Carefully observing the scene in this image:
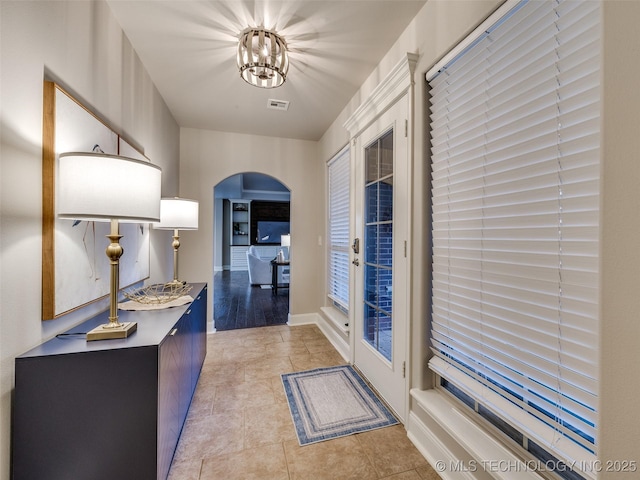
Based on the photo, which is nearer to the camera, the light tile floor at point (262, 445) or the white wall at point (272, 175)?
the light tile floor at point (262, 445)

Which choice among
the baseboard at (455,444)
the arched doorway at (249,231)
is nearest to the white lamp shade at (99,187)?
the baseboard at (455,444)

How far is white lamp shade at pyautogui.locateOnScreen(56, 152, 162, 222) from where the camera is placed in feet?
3.35

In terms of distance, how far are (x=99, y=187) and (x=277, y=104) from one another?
7.13ft

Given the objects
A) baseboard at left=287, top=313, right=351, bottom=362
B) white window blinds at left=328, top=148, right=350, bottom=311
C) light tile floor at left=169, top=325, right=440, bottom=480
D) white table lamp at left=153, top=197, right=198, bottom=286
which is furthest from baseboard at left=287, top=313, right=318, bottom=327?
white table lamp at left=153, top=197, right=198, bottom=286

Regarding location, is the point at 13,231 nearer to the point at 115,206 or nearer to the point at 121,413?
the point at 115,206

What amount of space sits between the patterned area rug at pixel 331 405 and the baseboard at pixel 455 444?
0.96ft

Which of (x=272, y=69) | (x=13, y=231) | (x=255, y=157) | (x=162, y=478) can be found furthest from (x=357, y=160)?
(x=162, y=478)

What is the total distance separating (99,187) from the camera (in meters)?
1.04

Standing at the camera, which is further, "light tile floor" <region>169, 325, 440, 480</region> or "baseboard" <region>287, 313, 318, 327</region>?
"baseboard" <region>287, 313, 318, 327</region>

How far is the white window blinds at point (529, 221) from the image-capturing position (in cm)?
85

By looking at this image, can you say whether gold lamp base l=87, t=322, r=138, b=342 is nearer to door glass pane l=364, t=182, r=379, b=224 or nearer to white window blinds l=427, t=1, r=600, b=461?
white window blinds l=427, t=1, r=600, b=461

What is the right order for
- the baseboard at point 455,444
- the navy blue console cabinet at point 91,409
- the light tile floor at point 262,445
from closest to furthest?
the navy blue console cabinet at point 91,409 < the baseboard at point 455,444 < the light tile floor at point 262,445

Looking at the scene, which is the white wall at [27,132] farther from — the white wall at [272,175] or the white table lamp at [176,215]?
the white wall at [272,175]

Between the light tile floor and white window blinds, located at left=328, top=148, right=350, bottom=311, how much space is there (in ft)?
3.53
